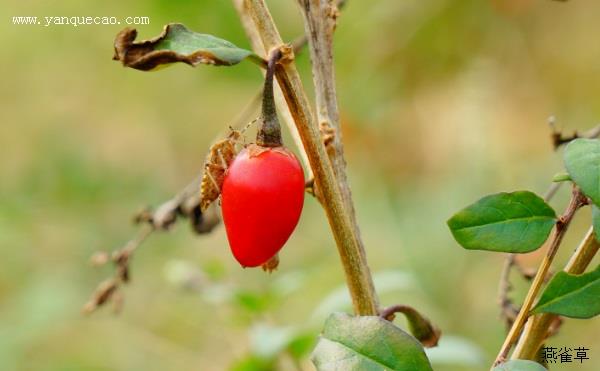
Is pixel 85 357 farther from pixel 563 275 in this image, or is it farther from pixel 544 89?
pixel 563 275

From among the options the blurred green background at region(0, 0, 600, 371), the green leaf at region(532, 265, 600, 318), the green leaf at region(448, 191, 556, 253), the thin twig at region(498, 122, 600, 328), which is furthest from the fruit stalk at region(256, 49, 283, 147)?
the blurred green background at region(0, 0, 600, 371)

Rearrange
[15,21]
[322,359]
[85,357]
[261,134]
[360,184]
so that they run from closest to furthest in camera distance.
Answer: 1. [322,359]
2. [261,134]
3. [85,357]
4. [360,184]
5. [15,21]

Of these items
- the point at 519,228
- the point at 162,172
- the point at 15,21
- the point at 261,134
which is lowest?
the point at 519,228

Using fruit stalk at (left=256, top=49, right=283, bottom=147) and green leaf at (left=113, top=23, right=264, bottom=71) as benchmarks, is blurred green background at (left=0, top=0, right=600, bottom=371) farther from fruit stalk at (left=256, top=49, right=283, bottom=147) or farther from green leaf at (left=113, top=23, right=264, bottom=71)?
Result: green leaf at (left=113, top=23, right=264, bottom=71)

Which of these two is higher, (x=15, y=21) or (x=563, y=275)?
(x=15, y=21)

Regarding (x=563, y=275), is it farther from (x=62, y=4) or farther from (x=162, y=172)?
(x=62, y=4)

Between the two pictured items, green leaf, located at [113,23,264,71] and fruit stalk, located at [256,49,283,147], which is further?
fruit stalk, located at [256,49,283,147]

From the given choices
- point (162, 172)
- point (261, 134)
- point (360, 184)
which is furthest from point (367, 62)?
point (261, 134)

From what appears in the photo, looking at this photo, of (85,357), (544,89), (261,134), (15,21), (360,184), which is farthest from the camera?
(15,21)

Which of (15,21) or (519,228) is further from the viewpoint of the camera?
(15,21)
